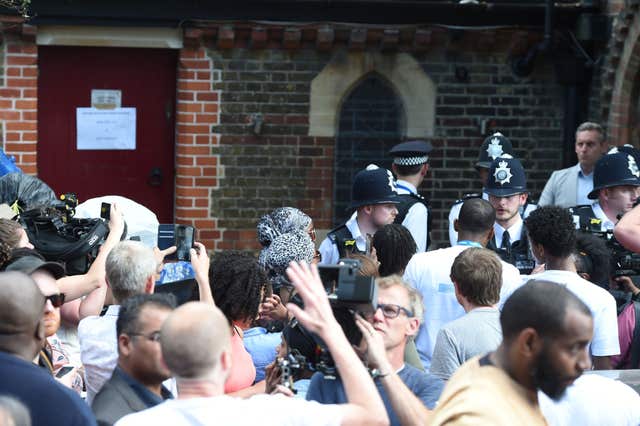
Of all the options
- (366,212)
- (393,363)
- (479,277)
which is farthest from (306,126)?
(393,363)

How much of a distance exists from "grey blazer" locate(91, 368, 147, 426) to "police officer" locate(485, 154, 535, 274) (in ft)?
12.4

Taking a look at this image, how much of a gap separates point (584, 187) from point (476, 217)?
3044 mm

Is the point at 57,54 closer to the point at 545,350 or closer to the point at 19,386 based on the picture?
the point at 19,386

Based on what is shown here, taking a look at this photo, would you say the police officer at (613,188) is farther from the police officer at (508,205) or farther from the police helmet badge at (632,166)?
the police officer at (508,205)

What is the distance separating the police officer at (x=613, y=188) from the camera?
7.70 meters

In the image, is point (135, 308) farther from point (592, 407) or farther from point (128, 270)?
point (592, 407)

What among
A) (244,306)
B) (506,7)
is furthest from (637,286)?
(506,7)

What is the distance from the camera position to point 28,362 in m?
3.96

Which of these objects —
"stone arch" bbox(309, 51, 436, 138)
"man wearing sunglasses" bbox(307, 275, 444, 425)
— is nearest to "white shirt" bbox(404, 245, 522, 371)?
"man wearing sunglasses" bbox(307, 275, 444, 425)

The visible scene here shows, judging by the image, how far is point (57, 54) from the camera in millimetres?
10359

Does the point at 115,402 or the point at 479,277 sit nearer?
the point at 115,402

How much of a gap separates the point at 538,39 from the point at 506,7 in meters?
0.48

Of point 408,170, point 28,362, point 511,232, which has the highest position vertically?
point 408,170

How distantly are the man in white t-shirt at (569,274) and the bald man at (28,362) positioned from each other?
2564mm
